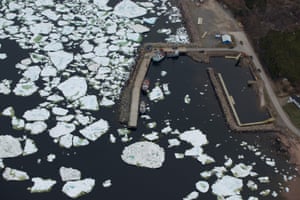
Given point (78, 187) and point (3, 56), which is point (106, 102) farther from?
point (3, 56)

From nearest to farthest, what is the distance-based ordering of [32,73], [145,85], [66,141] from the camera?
[66,141], [145,85], [32,73]

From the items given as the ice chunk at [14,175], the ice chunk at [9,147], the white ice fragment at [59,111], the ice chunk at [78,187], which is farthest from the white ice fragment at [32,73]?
the ice chunk at [78,187]

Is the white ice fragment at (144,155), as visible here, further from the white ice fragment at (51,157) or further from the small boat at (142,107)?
the white ice fragment at (51,157)

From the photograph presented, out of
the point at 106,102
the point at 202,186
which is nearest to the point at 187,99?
the point at 106,102

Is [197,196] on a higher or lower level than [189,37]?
lower

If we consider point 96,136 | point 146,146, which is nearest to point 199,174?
point 146,146

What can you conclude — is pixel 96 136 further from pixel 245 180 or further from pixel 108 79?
pixel 245 180
